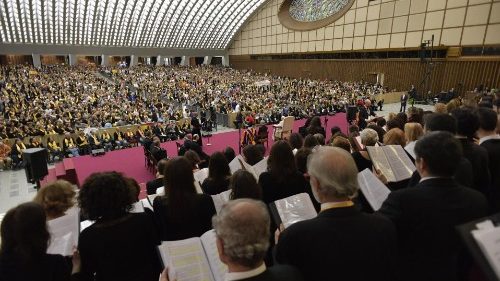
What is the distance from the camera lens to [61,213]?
244 centimetres

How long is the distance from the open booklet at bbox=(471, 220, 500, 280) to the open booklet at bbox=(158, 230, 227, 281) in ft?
4.70

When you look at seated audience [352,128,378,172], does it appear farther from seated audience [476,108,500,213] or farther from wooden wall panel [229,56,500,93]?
wooden wall panel [229,56,500,93]

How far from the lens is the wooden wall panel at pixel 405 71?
68.4ft

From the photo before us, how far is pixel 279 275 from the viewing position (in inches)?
49.8

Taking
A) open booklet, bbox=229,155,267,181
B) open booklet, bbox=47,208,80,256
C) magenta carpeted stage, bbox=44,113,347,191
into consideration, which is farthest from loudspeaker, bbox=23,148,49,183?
open booklet, bbox=47,208,80,256

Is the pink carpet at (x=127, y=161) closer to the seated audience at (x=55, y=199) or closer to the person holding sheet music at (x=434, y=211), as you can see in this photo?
the seated audience at (x=55, y=199)

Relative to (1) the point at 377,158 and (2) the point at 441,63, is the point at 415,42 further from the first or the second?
(1) the point at 377,158

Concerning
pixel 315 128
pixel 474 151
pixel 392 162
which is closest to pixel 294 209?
pixel 392 162

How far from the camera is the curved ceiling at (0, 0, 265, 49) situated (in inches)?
1303

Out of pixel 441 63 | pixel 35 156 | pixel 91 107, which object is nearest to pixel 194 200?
pixel 35 156

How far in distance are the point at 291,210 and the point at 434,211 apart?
2.98 feet

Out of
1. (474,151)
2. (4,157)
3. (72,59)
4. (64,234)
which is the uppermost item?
(72,59)

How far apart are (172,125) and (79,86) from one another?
13.4 m

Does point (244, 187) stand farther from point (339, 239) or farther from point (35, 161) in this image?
point (35, 161)
